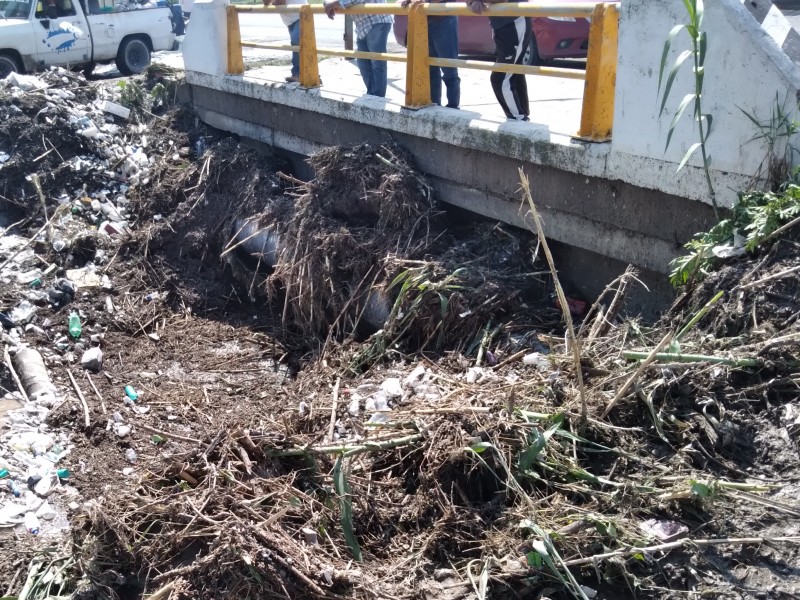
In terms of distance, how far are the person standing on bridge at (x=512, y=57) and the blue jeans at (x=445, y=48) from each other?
1.91ft

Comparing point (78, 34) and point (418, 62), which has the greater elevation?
point (78, 34)

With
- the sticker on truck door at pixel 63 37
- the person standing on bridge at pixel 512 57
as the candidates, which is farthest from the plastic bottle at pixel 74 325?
the sticker on truck door at pixel 63 37

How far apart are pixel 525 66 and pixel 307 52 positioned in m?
3.01

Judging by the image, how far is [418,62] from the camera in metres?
6.29

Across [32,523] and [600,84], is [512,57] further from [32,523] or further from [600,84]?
[32,523]

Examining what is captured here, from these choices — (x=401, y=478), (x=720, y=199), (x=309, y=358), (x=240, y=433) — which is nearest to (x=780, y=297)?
(x=720, y=199)

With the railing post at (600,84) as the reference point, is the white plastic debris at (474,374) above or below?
below

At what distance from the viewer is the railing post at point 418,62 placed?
20.2ft

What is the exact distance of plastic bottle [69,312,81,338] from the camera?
6.84 meters

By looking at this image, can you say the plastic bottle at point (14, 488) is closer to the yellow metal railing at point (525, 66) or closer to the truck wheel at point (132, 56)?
the yellow metal railing at point (525, 66)

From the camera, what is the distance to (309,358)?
626 centimetres

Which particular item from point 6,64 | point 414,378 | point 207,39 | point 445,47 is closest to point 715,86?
point 414,378

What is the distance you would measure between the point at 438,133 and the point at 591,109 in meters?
1.40

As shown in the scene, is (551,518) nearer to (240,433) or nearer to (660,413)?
(660,413)
